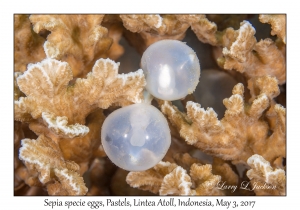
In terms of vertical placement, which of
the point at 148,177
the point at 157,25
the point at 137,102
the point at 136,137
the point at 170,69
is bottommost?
the point at 148,177

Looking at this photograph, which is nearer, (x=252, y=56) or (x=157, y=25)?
(x=157, y=25)

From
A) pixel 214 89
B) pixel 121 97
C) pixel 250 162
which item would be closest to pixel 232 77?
pixel 214 89

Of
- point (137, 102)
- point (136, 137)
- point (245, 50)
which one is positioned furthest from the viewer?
point (245, 50)

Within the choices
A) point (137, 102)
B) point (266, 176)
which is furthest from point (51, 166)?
point (266, 176)

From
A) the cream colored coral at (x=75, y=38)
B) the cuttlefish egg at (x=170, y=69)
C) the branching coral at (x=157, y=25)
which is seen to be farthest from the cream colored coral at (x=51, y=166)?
the branching coral at (x=157, y=25)

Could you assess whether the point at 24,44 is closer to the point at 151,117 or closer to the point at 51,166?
the point at 51,166
